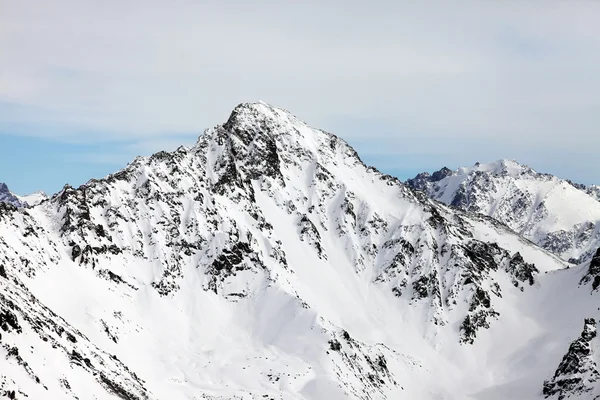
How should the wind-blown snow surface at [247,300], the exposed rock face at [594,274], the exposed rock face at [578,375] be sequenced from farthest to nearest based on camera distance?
the exposed rock face at [594,274] → the exposed rock face at [578,375] → the wind-blown snow surface at [247,300]

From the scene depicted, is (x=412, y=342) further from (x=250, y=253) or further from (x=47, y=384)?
(x=47, y=384)

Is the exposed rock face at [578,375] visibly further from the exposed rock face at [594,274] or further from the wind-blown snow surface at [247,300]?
the exposed rock face at [594,274]

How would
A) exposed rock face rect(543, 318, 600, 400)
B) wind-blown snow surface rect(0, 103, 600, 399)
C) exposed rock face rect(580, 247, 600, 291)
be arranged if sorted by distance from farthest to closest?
exposed rock face rect(580, 247, 600, 291), exposed rock face rect(543, 318, 600, 400), wind-blown snow surface rect(0, 103, 600, 399)

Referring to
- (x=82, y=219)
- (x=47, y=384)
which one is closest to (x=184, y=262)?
(x=82, y=219)

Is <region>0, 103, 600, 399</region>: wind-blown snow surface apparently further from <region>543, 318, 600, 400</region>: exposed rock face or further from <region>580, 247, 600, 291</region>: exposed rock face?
<region>543, 318, 600, 400</region>: exposed rock face

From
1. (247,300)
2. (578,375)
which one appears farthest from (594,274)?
(247,300)

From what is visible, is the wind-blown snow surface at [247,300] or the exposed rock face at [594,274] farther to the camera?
the exposed rock face at [594,274]

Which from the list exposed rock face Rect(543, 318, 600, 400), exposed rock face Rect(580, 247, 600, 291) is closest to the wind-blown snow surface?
exposed rock face Rect(580, 247, 600, 291)

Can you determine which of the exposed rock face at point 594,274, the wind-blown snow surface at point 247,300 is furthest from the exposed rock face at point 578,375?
the exposed rock face at point 594,274
